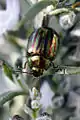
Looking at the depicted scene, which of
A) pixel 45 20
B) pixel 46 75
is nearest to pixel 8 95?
pixel 46 75

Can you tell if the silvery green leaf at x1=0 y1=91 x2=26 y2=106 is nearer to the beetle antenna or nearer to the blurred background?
the blurred background

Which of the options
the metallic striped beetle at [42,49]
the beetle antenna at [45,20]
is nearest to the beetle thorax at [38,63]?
the metallic striped beetle at [42,49]

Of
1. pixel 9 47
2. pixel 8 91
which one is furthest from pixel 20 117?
pixel 9 47

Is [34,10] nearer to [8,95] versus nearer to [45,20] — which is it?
[45,20]

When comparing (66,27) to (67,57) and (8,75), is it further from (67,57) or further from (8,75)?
(8,75)

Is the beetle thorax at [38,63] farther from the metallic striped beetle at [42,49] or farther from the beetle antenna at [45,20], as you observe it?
the beetle antenna at [45,20]
